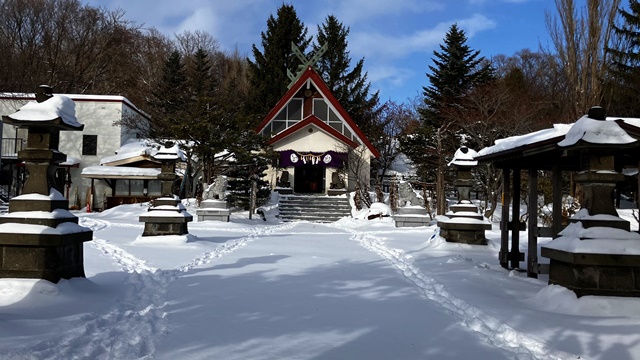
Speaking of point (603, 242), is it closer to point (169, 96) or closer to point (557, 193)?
point (557, 193)

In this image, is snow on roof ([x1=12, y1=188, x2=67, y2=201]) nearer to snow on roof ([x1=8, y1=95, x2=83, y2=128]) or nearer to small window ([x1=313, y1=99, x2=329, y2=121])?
snow on roof ([x1=8, y1=95, x2=83, y2=128])

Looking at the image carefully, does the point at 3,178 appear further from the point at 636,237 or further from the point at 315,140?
the point at 636,237

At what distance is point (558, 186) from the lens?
7.85 metres

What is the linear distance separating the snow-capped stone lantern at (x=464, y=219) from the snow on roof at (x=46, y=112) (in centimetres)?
869

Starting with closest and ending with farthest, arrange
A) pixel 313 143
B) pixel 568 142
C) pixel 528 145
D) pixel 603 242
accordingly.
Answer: pixel 603 242 → pixel 568 142 → pixel 528 145 → pixel 313 143

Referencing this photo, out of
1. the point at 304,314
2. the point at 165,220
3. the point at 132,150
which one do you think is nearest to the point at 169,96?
the point at 132,150

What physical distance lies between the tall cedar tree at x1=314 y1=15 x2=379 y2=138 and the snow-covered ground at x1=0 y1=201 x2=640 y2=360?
33.8 meters

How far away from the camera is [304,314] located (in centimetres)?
525

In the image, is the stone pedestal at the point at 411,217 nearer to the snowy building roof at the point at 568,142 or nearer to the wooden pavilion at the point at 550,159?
the wooden pavilion at the point at 550,159

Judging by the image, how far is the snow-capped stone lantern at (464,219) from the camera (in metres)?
11.3

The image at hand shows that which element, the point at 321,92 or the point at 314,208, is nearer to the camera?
the point at 314,208

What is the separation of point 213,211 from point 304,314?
14547 millimetres

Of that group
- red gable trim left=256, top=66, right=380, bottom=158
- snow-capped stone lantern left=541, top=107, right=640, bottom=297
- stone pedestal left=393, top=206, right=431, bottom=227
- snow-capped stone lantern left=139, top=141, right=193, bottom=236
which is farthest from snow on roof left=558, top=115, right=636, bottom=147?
red gable trim left=256, top=66, right=380, bottom=158

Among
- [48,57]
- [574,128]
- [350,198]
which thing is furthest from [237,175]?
[48,57]
